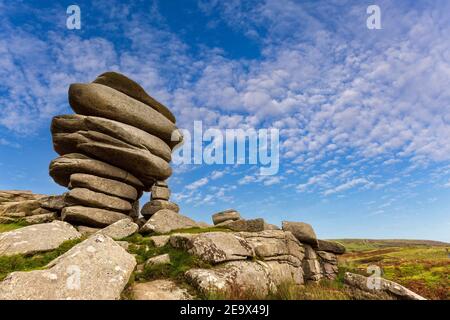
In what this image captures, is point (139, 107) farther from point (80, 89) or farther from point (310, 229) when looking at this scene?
point (310, 229)

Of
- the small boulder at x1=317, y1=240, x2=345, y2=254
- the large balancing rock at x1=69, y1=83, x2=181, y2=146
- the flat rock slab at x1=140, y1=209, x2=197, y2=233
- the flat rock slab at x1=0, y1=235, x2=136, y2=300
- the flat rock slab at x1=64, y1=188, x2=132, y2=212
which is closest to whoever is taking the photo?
the flat rock slab at x1=0, y1=235, x2=136, y2=300

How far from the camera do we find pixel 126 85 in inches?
1168

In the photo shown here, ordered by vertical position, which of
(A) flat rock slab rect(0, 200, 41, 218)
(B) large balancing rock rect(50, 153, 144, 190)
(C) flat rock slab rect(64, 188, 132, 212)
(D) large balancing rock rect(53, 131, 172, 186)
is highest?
(D) large balancing rock rect(53, 131, 172, 186)

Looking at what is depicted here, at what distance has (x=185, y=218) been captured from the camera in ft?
84.0

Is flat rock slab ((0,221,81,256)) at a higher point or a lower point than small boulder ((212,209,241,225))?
lower

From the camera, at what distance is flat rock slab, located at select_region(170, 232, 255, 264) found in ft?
47.2

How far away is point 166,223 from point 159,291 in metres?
12.3


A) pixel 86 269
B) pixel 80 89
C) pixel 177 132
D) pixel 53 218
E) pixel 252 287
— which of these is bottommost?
pixel 252 287

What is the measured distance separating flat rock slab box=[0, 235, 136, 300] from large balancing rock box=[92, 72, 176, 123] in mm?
20696

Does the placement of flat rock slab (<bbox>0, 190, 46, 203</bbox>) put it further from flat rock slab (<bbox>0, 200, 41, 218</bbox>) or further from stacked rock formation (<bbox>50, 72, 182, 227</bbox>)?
stacked rock formation (<bbox>50, 72, 182, 227</bbox>)

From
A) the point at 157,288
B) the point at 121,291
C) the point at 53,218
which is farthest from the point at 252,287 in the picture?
the point at 53,218

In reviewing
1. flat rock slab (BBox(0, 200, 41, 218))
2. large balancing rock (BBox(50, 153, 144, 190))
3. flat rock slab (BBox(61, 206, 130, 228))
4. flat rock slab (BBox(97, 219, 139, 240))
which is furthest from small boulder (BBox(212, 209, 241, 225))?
flat rock slab (BBox(0, 200, 41, 218))

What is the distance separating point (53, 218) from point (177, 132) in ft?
46.2
